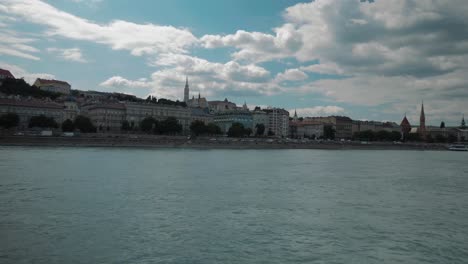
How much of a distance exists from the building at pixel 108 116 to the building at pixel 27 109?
9174 millimetres

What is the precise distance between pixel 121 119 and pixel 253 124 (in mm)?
43450

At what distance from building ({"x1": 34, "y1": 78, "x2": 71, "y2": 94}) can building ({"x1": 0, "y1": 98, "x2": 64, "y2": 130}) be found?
31.5 meters

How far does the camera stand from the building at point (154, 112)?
9562 cm

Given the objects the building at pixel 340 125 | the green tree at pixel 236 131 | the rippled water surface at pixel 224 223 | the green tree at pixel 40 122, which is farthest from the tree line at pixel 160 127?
the building at pixel 340 125

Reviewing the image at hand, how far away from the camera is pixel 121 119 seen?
94625 mm

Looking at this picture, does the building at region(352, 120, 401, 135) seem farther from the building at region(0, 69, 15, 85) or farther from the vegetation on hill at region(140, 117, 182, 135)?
the building at region(0, 69, 15, 85)

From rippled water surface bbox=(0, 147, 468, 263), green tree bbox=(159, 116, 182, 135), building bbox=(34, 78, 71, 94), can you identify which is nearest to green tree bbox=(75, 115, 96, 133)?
green tree bbox=(159, 116, 182, 135)

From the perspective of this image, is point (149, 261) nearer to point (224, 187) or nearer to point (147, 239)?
point (147, 239)

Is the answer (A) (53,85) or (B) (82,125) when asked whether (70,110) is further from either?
(A) (53,85)

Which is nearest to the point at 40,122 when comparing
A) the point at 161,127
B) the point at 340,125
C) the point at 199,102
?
the point at 161,127

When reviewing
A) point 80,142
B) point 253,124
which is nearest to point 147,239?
point 80,142

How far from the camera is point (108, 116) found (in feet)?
303

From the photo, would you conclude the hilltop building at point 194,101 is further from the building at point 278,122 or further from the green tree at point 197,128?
the green tree at point 197,128

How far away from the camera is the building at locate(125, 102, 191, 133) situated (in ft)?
314
